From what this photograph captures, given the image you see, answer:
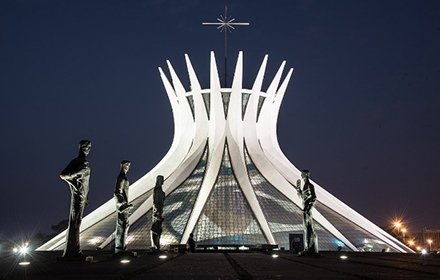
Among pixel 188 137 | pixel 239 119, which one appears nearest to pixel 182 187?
pixel 188 137

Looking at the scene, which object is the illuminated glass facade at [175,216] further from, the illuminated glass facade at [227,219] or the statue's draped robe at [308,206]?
the statue's draped robe at [308,206]

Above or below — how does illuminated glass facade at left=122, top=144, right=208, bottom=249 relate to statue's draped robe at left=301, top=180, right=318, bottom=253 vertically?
above

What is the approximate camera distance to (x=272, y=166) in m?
34.9

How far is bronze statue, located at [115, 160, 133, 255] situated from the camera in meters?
14.3

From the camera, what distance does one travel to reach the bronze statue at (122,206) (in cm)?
1432

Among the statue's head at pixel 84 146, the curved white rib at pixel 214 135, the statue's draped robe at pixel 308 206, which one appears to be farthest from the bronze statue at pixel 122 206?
the curved white rib at pixel 214 135

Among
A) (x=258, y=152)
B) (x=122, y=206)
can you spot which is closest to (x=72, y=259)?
(x=122, y=206)

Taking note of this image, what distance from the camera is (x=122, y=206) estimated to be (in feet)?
47.3

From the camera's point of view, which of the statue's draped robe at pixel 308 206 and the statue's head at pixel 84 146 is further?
the statue's draped robe at pixel 308 206

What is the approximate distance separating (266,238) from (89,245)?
37.4 ft

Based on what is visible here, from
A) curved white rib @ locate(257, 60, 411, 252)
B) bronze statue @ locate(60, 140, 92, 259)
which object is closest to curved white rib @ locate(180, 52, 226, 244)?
curved white rib @ locate(257, 60, 411, 252)

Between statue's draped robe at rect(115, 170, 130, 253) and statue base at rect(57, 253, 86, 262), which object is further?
statue's draped robe at rect(115, 170, 130, 253)

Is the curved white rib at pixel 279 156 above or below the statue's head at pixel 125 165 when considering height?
above

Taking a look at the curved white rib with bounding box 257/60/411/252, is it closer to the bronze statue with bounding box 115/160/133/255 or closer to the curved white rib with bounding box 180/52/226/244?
the curved white rib with bounding box 180/52/226/244
